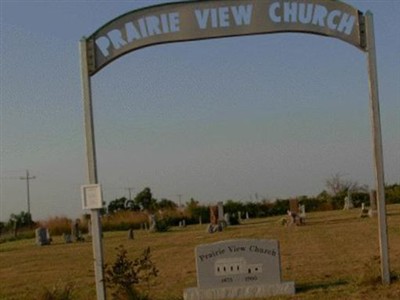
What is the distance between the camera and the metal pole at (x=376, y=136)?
1173 centimetres

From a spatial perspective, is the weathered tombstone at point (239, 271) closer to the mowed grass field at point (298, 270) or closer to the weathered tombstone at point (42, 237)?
the mowed grass field at point (298, 270)

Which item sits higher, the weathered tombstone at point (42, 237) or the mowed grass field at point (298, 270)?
the mowed grass field at point (298, 270)

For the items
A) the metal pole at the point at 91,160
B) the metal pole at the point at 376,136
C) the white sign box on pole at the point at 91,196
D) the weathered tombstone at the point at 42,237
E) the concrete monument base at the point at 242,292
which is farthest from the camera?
the weathered tombstone at the point at 42,237

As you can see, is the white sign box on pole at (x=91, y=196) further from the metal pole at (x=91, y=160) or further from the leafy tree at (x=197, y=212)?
the leafy tree at (x=197, y=212)

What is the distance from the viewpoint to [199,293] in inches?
471

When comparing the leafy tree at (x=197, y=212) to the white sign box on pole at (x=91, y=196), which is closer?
the white sign box on pole at (x=91, y=196)

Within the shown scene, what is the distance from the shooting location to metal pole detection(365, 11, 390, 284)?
11727 millimetres

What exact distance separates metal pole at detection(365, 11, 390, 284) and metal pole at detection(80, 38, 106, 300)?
4092mm

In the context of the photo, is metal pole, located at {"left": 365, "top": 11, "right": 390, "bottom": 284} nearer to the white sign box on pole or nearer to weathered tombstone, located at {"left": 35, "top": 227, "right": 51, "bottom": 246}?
the white sign box on pole

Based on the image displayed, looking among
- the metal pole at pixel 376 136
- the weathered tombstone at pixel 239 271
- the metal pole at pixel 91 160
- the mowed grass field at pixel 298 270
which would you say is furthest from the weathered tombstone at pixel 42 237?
the metal pole at pixel 376 136

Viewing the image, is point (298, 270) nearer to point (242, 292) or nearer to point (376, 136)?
point (242, 292)

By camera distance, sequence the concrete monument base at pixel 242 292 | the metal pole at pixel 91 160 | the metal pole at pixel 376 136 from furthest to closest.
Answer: the concrete monument base at pixel 242 292, the metal pole at pixel 376 136, the metal pole at pixel 91 160

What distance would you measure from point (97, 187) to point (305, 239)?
15.5m

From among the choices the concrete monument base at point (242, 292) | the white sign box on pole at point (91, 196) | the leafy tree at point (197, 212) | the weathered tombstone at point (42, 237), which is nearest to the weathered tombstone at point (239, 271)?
the concrete monument base at point (242, 292)
